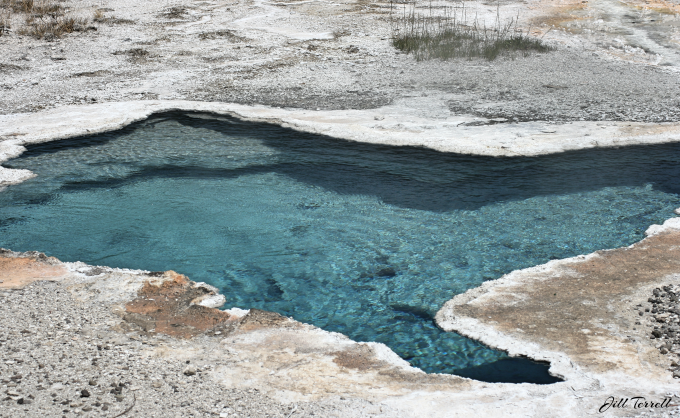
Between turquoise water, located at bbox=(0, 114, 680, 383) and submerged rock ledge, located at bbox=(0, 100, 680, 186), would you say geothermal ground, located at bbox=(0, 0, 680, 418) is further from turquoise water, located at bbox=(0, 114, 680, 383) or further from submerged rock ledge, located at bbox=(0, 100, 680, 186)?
turquoise water, located at bbox=(0, 114, 680, 383)

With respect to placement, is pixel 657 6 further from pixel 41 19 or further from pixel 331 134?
pixel 41 19

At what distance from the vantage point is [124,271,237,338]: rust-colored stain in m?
3.42

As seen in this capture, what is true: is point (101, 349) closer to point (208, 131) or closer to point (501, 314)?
point (501, 314)

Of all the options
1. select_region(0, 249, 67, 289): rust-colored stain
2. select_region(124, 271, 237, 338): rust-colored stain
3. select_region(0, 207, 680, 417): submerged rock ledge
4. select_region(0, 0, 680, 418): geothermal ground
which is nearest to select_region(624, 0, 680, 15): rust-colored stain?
select_region(0, 0, 680, 418): geothermal ground

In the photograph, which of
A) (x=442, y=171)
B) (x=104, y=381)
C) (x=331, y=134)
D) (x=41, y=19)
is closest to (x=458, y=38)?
(x=331, y=134)

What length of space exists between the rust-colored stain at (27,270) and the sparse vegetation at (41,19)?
7.95 m

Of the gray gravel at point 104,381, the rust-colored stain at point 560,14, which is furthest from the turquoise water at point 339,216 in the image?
the rust-colored stain at point 560,14

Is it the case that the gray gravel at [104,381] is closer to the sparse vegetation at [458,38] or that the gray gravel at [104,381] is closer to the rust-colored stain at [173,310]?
the rust-colored stain at [173,310]

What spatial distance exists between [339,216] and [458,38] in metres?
6.08

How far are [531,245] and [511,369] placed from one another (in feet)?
5.34

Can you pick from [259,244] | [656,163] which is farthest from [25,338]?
[656,163]

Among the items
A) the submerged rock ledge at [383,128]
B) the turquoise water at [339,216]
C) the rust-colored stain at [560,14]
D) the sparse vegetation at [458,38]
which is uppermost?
the rust-colored stain at [560,14]

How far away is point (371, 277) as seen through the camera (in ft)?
14.2

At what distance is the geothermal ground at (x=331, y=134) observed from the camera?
2771 mm
